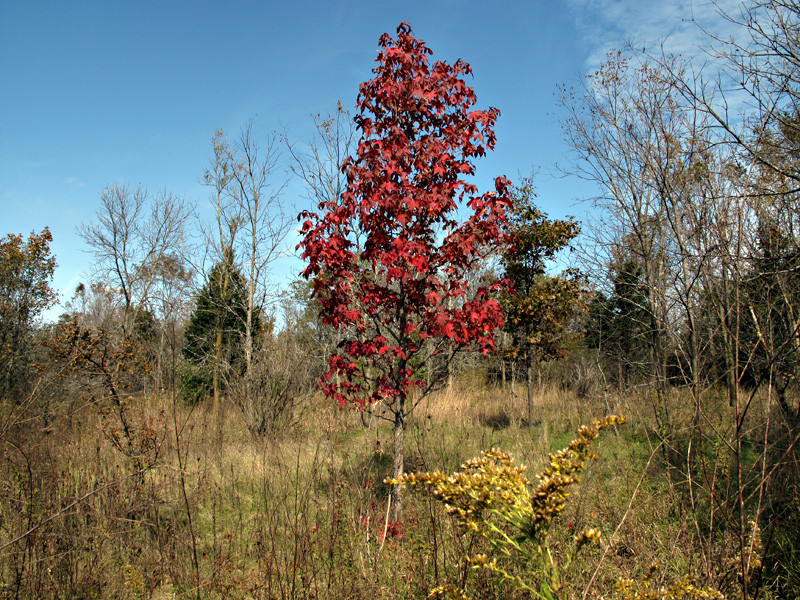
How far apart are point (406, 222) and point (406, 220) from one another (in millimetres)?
17

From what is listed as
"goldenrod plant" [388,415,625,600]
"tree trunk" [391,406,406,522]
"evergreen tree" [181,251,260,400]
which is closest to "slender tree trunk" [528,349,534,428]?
"tree trunk" [391,406,406,522]

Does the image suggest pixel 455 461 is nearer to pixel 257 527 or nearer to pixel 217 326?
pixel 257 527

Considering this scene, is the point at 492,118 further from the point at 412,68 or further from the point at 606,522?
the point at 606,522

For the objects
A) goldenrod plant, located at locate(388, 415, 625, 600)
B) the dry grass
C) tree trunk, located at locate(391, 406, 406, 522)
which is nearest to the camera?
goldenrod plant, located at locate(388, 415, 625, 600)

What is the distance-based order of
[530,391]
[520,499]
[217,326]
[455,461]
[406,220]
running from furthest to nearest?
[217,326] → [530,391] → [455,461] → [406,220] → [520,499]

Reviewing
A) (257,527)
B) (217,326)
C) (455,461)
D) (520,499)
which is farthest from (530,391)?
(217,326)

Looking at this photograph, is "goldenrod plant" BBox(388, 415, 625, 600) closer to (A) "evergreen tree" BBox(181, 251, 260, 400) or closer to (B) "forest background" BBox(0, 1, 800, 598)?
(B) "forest background" BBox(0, 1, 800, 598)

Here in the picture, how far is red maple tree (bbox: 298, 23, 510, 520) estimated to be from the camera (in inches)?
156

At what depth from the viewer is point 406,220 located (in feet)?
13.0

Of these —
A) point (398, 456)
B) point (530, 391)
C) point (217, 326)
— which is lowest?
point (398, 456)

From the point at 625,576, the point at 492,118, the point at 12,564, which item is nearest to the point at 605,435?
the point at 625,576

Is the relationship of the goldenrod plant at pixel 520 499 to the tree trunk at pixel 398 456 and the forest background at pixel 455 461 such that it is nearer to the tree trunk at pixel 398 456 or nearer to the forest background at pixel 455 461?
the forest background at pixel 455 461

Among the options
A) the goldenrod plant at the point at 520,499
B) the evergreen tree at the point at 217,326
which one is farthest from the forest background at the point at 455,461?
the evergreen tree at the point at 217,326

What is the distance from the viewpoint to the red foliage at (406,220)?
397 cm
